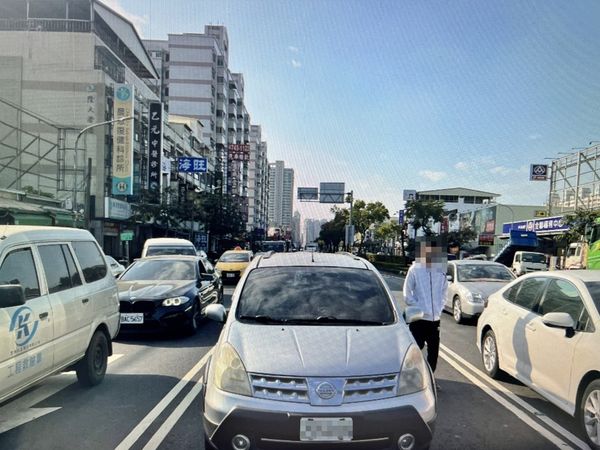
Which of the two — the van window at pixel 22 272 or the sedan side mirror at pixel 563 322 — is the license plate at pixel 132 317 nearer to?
the van window at pixel 22 272

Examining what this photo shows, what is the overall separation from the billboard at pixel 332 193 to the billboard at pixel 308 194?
1.87 feet

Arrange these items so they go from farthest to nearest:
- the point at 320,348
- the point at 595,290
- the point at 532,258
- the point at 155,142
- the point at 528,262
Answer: the point at 155,142 < the point at 532,258 < the point at 528,262 < the point at 595,290 < the point at 320,348

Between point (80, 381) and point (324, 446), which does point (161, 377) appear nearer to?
point (80, 381)

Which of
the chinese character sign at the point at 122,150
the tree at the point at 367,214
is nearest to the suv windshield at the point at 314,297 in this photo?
the chinese character sign at the point at 122,150

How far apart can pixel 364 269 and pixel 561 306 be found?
2.07m

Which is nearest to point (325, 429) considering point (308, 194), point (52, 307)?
point (52, 307)

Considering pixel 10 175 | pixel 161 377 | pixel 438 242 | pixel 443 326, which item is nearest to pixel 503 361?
pixel 438 242

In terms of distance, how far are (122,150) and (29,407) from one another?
95.9ft

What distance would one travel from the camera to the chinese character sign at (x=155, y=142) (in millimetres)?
36312

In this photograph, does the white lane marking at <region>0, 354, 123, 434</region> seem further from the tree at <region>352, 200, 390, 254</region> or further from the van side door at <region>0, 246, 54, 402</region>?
the tree at <region>352, 200, 390, 254</region>

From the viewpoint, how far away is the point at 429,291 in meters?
5.48

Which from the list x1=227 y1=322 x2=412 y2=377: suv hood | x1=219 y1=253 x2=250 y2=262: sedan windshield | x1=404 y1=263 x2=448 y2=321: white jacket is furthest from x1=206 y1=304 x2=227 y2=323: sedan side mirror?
x1=219 y1=253 x2=250 y2=262: sedan windshield

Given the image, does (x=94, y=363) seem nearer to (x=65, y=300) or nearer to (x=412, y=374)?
(x=65, y=300)

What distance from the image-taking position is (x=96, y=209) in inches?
1239
